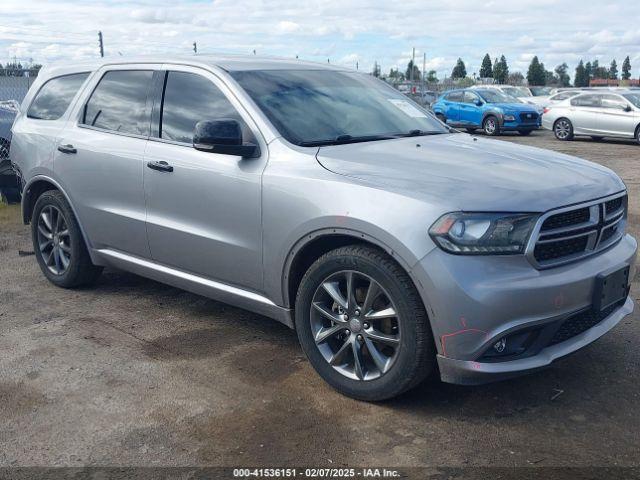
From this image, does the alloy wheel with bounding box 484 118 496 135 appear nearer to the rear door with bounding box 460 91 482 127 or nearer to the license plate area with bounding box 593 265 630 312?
the rear door with bounding box 460 91 482 127

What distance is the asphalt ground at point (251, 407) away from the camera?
3.33m

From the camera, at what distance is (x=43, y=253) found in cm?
607

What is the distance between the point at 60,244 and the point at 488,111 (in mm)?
18905

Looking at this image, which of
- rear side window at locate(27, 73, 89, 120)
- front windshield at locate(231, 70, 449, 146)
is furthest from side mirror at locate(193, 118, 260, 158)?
rear side window at locate(27, 73, 89, 120)

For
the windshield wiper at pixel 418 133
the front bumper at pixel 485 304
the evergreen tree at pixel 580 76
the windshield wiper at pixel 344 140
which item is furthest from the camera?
the evergreen tree at pixel 580 76

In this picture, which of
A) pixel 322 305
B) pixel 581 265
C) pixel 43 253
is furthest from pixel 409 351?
pixel 43 253

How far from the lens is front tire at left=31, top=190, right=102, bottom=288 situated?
563 centimetres

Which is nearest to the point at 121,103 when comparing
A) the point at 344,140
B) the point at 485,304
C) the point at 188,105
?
the point at 188,105

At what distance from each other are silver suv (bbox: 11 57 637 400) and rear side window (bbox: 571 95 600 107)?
54.9 feet

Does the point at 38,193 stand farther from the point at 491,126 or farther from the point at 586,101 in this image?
the point at 491,126

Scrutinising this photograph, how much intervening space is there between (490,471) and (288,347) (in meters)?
1.79

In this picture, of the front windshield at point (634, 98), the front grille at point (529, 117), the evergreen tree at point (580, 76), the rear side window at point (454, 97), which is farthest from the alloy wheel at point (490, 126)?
the evergreen tree at point (580, 76)

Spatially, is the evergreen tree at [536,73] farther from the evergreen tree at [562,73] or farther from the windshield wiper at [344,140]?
the windshield wiper at [344,140]

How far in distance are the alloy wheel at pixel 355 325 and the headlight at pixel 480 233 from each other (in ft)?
1.43
